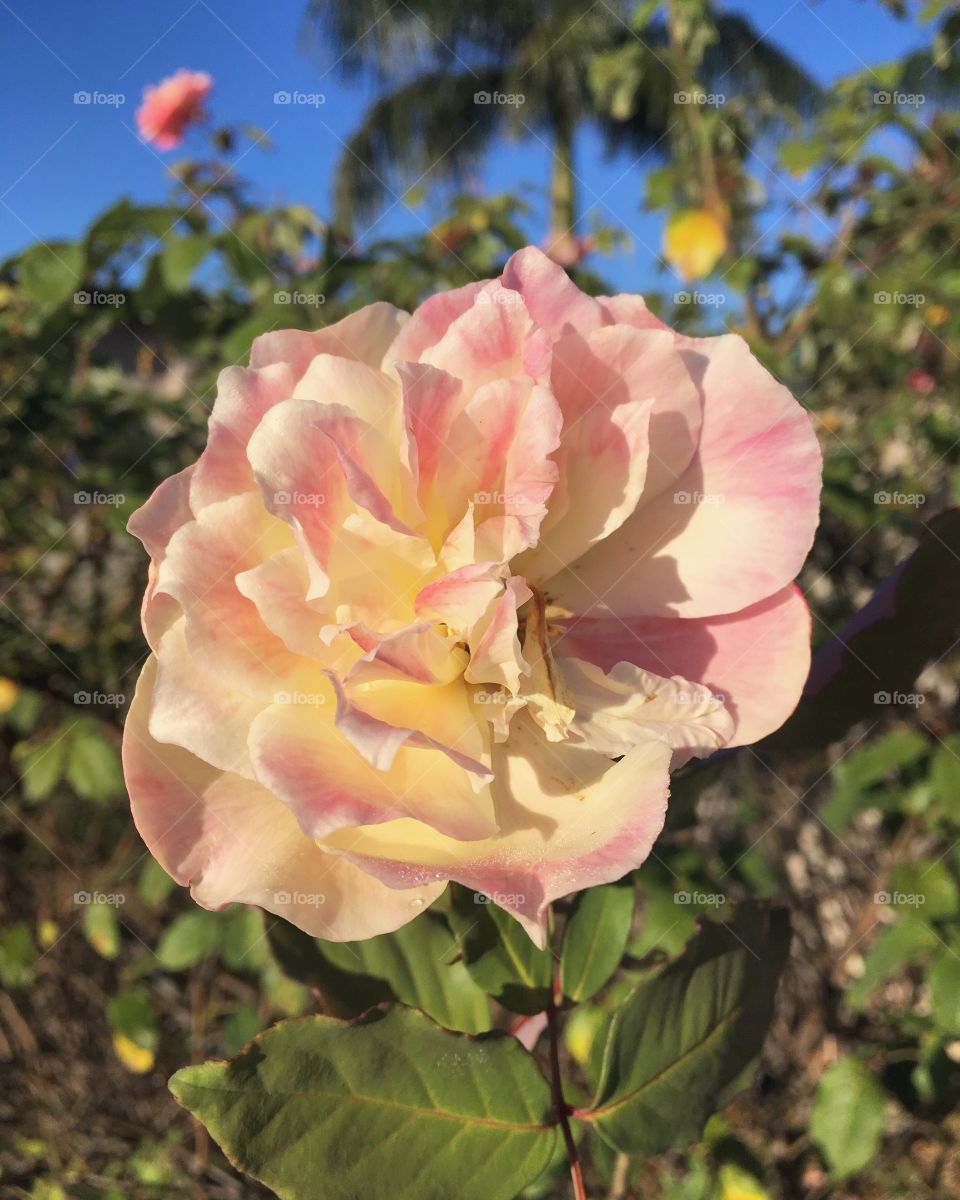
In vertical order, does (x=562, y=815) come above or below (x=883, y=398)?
above

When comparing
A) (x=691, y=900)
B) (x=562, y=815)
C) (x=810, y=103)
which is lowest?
(x=810, y=103)

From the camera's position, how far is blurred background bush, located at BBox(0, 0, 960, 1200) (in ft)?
4.50

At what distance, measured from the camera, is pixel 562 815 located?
0.59 meters

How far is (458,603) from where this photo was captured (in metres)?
0.60

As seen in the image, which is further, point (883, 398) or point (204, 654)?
point (883, 398)

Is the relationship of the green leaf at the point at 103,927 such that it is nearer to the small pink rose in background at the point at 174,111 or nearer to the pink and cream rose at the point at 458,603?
the pink and cream rose at the point at 458,603

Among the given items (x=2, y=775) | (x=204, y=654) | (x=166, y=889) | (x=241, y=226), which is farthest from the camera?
(x=2, y=775)

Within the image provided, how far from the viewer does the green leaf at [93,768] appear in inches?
69.4

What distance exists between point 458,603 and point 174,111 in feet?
8.98

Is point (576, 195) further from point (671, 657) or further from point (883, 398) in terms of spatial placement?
point (671, 657)

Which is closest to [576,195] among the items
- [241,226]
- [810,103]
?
[810,103]

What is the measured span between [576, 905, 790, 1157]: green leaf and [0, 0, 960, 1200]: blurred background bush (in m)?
0.21

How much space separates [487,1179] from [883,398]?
8.57 ft

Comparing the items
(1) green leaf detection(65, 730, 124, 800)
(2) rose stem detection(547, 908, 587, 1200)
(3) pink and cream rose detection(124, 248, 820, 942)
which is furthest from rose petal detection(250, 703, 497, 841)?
(1) green leaf detection(65, 730, 124, 800)
